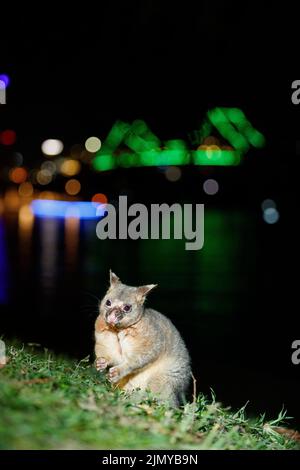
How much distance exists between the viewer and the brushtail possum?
5.64 metres

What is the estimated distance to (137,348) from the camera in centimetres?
566

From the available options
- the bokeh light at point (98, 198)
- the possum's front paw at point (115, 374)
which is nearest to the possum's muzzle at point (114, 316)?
the possum's front paw at point (115, 374)

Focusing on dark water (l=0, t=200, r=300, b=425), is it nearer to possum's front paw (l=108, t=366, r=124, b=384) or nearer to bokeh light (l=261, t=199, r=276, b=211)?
possum's front paw (l=108, t=366, r=124, b=384)

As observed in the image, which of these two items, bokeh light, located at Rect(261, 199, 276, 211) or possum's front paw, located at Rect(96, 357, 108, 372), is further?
bokeh light, located at Rect(261, 199, 276, 211)

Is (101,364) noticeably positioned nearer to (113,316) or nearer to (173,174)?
(113,316)

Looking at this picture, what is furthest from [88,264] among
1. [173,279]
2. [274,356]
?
[274,356]

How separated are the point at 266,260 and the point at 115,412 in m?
18.5

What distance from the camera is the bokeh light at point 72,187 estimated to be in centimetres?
5853

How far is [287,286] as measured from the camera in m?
17.2

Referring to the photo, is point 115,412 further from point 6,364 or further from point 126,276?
point 126,276

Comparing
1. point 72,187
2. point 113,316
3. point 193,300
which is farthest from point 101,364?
point 72,187

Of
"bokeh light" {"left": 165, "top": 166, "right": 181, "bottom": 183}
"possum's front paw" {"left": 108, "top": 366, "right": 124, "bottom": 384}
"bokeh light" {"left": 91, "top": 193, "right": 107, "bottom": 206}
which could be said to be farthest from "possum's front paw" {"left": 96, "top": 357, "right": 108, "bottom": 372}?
"bokeh light" {"left": 165, "top": 166, "right": 181, "bottom": 183}

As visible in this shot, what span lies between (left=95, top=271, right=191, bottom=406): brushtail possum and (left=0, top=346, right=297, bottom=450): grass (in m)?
0.21
